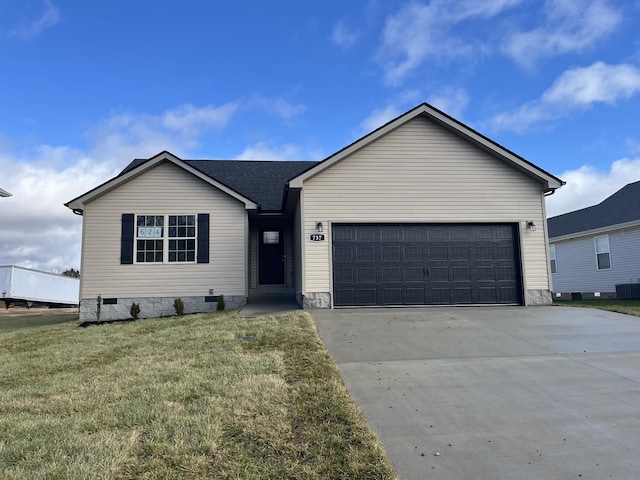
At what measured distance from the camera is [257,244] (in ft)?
53.0

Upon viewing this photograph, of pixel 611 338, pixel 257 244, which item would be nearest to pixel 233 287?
pixel 257 244

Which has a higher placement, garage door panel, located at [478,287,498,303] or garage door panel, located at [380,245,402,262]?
garage door panel, located at [380,245,402,262]

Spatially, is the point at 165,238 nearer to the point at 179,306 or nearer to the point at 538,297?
the point at 179,306

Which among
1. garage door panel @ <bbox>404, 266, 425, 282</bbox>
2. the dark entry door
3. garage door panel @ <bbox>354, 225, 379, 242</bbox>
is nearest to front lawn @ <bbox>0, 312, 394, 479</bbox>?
garage door panel @ <bbox>354, 225, 379, 242</bbox>

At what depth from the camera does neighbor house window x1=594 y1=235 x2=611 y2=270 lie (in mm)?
19781

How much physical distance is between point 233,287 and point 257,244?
10.6ft

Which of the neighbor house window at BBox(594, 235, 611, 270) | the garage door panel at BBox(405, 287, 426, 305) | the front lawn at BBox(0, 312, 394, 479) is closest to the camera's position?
the front lawn at BBox(0, 312, 394, 479)

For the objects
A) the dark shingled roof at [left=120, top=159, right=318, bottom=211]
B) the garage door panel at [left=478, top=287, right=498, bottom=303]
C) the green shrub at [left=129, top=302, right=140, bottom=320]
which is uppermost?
the dark shingled roof at [left=120, top=159, right=318, bottom=211]

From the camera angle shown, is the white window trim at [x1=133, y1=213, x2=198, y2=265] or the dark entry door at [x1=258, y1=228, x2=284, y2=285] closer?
the white window trim at [x1=133, y1=213, x2=198, y2=265]

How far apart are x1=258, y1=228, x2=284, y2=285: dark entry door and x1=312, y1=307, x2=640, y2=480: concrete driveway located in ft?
23.5

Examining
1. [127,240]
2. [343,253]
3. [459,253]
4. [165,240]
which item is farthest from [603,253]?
[127,240]

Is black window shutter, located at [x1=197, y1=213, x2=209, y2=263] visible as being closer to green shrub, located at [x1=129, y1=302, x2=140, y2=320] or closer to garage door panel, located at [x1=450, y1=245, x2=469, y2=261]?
green shrub, located at [x1=129, y1=302, x2=140, y2=320]

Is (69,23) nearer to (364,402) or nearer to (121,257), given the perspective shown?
(121,257)

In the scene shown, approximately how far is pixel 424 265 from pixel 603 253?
42.9 ft
